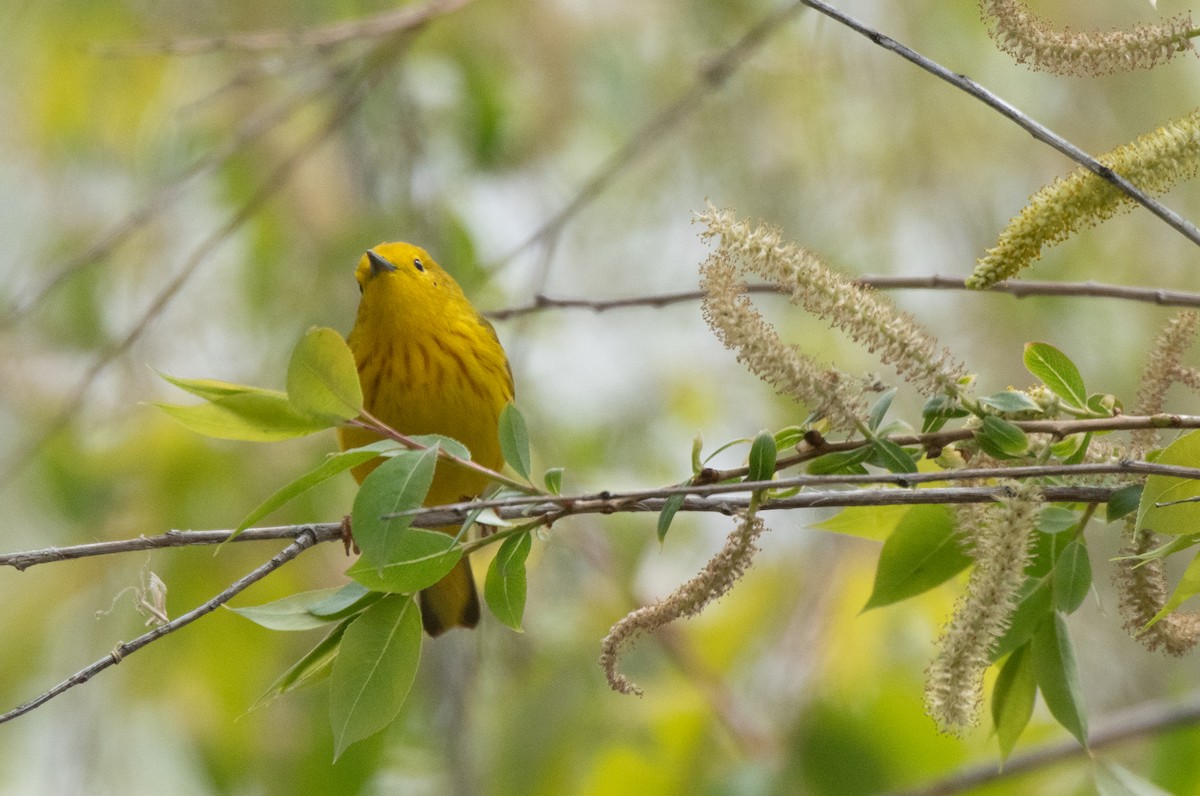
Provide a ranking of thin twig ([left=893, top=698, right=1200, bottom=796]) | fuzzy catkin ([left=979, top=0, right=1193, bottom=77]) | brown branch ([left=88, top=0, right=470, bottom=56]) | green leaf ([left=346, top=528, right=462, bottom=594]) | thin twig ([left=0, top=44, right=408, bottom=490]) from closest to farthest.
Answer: fuzzy catkin ([left=979, top=0, right=1193, bottom=77]) < green leaf ([left=346, top=528, right=462, bottom=594]) < thin twig ([left=893, top=698, right=1200, bottom=796]) < thin twig ([left=0, top=44, right=408, bottom=490]) < brown branch ([left=88, top=0, right=470, bottom=56])

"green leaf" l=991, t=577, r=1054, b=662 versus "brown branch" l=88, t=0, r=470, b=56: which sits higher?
"brown branch" l=88, t=0, r=470, b=56

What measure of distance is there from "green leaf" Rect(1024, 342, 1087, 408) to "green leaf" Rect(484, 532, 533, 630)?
0.67 m

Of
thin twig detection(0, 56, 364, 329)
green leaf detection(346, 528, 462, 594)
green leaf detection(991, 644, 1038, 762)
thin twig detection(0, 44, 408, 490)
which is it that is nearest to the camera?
Answer: green leaf detection(346, 528, 462, 594)

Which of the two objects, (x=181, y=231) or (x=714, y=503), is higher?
(x=181, y=231)

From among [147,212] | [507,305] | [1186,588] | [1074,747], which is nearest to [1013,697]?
[1186,588]

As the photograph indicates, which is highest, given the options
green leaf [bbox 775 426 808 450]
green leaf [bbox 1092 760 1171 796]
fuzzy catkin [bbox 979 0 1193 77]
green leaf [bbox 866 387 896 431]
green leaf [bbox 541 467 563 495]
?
fuzzy catkin [bbox 979 0 1193 77]

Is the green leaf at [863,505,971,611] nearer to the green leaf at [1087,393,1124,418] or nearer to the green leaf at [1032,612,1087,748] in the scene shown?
the green leaf at [1032,612,1087,748]

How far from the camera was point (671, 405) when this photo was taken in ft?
17.7

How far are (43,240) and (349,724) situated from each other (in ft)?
13.5

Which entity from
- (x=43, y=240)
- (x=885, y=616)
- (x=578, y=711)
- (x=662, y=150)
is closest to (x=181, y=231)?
(x=43, y=240)

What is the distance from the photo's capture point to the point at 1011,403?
4.81 feet

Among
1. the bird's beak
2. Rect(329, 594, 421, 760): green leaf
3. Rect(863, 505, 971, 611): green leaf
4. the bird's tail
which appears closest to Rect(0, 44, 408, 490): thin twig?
the bird's beak

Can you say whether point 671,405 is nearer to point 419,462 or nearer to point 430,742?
point 430,742

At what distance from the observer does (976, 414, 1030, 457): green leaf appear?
1.44 meters
